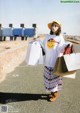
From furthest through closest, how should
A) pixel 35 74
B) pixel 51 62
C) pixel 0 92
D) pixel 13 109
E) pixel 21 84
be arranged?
1. pixel 35 74
2. pixel 21 84
3. pixel 0 92
4. pixel 51 62
5. pixel 13 109

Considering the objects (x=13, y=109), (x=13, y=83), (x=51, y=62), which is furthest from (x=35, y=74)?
(x=13, y=109)

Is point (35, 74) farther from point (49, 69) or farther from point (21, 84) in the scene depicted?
point (49, 69)

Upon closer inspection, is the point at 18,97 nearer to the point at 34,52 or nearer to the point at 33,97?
the point at 33,97

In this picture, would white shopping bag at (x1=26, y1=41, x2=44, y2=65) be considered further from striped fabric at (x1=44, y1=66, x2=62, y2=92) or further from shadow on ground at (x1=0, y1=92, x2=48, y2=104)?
shadow on ground at (x1=0, y1=92, x2=48, y2=104)

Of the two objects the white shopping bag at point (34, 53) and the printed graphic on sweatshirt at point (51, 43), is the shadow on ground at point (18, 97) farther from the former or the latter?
the printed graphic on sweatshirt at point (51, 43)

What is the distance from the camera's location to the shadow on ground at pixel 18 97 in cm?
738

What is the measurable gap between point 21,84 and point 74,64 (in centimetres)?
281

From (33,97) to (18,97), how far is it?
0.36 meters

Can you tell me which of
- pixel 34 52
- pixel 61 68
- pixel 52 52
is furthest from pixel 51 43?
pixel 61 68

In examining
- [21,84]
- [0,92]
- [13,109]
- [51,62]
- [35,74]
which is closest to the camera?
[13,109]

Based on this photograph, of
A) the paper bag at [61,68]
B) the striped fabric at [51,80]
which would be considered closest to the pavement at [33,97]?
the striped fabric at [51,80]

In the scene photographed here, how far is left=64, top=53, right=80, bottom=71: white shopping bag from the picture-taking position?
687cm

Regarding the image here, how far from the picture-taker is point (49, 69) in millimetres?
7398

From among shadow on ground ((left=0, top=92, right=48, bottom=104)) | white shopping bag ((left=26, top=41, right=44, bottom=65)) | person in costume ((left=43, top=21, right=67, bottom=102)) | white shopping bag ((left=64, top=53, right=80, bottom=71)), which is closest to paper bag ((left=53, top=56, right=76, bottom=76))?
white shopping bag ((left=64, top=53, right=80, bottom=71))
